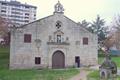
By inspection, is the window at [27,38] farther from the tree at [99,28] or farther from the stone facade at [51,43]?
the tree at [99,28]

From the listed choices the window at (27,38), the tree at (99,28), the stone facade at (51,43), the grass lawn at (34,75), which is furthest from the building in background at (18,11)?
the grass lawn at (34,75)

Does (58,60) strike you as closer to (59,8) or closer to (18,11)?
(59,8)

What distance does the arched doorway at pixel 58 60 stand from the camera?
121 ft

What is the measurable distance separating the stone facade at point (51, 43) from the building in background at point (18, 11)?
3525 inches

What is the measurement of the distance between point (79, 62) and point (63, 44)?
3528 mm

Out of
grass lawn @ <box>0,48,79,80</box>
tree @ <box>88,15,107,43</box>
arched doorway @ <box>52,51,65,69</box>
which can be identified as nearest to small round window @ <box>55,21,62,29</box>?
arched doorway @ <box>52,51,65,69</box>

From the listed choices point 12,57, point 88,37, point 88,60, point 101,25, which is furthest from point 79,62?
point 101,25

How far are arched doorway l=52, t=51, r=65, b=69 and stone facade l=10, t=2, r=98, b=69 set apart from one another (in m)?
0.42

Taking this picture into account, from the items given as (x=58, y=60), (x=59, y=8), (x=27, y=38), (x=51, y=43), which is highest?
(x=59, y=8)

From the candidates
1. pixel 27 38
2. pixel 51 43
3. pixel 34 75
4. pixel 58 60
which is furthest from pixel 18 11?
pixel 34 75

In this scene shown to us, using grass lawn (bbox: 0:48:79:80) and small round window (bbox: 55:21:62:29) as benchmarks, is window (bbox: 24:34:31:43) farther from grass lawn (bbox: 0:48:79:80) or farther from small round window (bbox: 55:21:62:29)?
grass lawn (bbox: 0:48:79:80)

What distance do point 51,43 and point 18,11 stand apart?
3862 inches

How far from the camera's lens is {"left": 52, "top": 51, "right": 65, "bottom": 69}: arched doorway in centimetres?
3678

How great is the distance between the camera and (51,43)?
36.4 m
